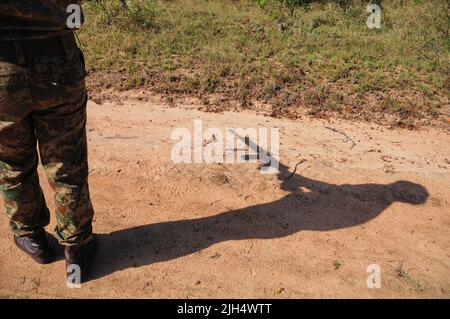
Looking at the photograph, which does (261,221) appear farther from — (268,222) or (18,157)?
(18,157)

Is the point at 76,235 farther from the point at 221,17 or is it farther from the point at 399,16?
the point at 399,16

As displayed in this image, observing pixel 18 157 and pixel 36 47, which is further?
pixel 18 157

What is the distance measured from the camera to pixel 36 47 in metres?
2.30

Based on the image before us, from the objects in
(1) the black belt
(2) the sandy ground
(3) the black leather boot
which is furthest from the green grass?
(1) the black belt

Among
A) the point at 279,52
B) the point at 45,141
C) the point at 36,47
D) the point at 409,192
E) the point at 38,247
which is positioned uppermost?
the point at 36,47

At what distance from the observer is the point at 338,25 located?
7.71 m

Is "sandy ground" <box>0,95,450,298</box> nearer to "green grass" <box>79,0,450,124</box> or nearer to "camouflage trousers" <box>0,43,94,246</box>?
"camouflage trousers" <box>0,43,94,246</box>

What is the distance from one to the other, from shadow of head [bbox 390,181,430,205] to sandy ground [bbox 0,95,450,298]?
13 millimetres

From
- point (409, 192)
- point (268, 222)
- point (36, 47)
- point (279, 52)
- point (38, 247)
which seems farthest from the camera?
point (279, 52)

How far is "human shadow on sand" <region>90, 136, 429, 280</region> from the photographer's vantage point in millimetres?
3141

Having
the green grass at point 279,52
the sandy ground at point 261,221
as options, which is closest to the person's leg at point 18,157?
the sandy ground at point 261,221

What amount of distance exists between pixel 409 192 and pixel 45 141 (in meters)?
3.06

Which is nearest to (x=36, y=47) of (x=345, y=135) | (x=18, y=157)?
(x=18, y=157)

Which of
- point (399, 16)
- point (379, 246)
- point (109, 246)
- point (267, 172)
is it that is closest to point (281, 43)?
point (399, 16)
